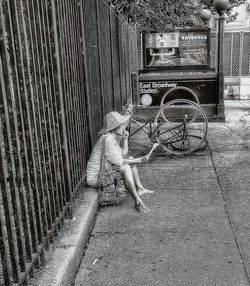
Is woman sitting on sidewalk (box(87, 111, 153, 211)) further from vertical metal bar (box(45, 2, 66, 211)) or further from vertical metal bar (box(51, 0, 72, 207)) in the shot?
vertical metal bar (box(45, 2, 66, 211))

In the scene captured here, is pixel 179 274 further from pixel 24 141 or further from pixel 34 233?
pixel 24 141

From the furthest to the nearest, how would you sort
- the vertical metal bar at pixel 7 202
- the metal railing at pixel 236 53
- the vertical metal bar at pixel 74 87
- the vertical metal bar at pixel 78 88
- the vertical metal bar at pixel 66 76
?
the metal railing at pixel 236 53 < the vertical metal bar at pixel 78 88 < the vertical metal bar at pixel 74 87 < the vertical metal bar at pixel 66 76 < the vertical metal bar at pixel 7 202

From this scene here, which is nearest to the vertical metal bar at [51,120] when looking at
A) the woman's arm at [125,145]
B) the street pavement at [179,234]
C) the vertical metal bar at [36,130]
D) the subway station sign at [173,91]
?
the vertical metal bar at [36,130]

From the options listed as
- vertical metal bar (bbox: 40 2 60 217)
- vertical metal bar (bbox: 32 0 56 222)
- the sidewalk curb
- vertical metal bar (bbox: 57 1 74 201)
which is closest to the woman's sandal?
the sidewalk curb

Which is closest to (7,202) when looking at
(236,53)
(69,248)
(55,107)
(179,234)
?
(69,248)

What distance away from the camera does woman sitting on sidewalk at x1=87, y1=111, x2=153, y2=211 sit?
4676 mm

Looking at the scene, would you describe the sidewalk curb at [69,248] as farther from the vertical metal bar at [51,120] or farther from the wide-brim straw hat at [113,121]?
the wide-brim straw hat at [113,121]

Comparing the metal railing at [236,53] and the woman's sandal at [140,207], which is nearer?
the woman's sandal at [140,207]

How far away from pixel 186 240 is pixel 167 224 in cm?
41

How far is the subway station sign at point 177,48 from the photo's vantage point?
33.9ft

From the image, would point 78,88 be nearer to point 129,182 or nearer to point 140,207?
point 129,182

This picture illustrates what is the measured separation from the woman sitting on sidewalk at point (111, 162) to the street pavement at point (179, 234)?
12.6 inches

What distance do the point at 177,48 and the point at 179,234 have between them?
7139mm

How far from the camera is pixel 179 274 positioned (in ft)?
11.1
